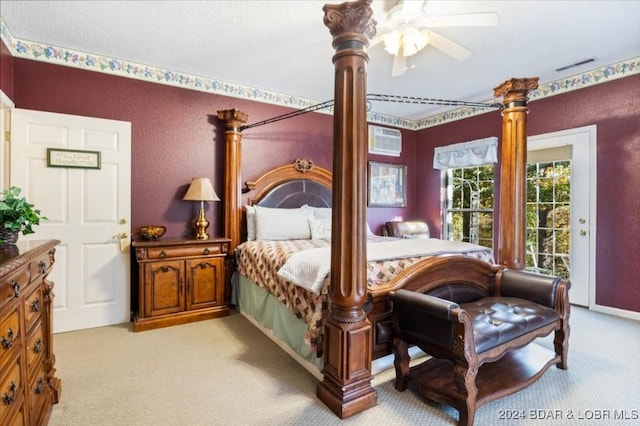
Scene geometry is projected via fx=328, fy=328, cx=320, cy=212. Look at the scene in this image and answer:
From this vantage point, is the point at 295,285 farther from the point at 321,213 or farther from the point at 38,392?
the point at 321,213

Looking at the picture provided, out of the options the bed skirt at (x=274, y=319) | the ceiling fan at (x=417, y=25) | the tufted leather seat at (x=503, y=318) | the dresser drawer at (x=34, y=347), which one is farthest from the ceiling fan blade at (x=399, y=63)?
the dresser drawer at (x=34, y=347)

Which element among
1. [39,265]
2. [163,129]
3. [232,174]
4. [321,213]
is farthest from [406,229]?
[39,265]

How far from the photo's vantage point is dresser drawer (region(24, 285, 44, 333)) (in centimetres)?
143

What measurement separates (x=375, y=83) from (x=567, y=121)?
2.27 meters

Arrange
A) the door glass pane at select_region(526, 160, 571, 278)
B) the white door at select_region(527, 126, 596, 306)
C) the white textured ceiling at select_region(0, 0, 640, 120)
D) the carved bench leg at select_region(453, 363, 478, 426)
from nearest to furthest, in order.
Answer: the carved bench leg at select_region(453, 363, 478, 426), the white textured ceiling at select_region(0, 0, 640, 120), the white door at select_region(527, 126, 596, 306), the door glass pane at select_region(526, 160, 571, 278)

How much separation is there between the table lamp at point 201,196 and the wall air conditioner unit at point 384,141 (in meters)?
2.66

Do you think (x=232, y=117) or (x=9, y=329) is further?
(x=232, y=117)

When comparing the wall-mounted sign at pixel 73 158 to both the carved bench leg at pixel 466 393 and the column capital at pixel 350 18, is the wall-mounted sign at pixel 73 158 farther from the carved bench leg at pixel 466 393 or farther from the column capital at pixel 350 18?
the carved bench leg at pixel 466 393

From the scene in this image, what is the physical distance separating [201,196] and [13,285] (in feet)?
7.57

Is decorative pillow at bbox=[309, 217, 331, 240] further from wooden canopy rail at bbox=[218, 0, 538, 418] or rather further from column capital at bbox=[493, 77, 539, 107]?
column capital at bbox=[493, 77, 539, 107]

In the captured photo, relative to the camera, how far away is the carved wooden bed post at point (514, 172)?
2801mm

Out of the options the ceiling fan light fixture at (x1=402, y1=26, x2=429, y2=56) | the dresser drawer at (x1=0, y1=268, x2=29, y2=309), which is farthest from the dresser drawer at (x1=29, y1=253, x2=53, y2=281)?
the ceiling fan light fixture at (x1=402, y1=26, x2=429, y2=56)

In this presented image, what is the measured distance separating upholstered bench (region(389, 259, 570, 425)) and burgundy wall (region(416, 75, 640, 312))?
1673 millimetres

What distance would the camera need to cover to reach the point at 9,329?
119 cm
